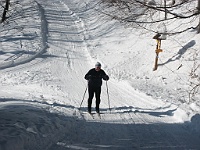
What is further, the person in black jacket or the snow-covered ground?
the person in black jacket

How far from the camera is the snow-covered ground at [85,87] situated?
29.0 feet

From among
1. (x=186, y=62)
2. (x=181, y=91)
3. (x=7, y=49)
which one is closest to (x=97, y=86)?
(x=181, y=91)

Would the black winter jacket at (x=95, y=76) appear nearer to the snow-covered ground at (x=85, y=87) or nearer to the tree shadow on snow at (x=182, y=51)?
the snow-covered ground at (x=85, y=87)

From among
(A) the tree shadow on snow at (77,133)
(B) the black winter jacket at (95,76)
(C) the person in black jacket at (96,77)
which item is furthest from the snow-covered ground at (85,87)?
(B) the black winter jacket at (95,76)

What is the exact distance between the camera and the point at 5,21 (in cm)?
2573

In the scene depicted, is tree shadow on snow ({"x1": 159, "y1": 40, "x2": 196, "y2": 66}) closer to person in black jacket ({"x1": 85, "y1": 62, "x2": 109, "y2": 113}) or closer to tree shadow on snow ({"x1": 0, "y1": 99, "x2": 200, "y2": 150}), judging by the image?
tree shadow on snow ({"x1": 0, "y1": 99, "x2": 200, "y2": 150})

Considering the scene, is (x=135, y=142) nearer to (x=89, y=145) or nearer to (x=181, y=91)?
(x=89, y=145)

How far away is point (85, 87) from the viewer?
49.1ft

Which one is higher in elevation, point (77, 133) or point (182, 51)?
point (182, 51)

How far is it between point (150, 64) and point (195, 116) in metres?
8.08

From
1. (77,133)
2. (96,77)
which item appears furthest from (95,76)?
(77,133)

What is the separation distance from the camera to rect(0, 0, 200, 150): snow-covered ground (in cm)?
884

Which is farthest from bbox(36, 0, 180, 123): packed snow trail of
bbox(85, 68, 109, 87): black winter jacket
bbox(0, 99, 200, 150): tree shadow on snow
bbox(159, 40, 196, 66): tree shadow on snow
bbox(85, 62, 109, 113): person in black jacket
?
bbox(159, 40, 196, 66): tree shadow on snow

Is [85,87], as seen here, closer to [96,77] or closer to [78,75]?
[78,75]
